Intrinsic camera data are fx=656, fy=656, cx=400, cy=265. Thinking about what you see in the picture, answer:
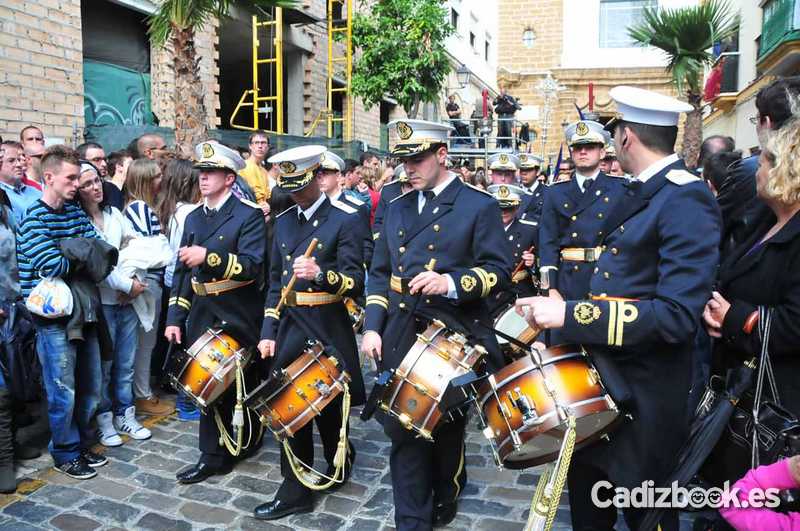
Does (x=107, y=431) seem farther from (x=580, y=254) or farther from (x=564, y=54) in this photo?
(x=564, y=54)

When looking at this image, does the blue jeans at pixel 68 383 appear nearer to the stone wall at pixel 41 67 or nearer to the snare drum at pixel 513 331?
the snare drum at pixel 513 331

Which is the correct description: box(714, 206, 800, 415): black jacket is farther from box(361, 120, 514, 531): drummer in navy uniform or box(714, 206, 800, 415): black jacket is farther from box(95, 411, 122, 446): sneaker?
box(95, 411, 122, 446): sneaker

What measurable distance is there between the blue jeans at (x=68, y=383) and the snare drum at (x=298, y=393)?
163cm

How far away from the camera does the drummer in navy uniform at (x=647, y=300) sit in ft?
8.32

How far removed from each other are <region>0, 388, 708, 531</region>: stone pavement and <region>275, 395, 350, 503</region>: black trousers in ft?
0.54

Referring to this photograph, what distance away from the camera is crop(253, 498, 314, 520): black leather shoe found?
418 centimetres

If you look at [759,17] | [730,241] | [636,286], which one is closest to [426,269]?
[636,286]

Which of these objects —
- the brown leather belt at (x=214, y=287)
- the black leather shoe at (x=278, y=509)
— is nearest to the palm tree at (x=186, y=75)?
the brown leather belt at (x=214, y=287)

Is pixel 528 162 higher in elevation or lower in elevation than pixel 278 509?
higher

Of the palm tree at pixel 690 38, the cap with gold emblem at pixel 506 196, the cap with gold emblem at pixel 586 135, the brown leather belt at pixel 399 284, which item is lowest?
the brown leather belt at pixel 399 284

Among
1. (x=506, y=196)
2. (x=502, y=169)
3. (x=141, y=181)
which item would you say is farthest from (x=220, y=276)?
(x=502, y=169)

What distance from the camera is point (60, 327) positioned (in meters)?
4.75

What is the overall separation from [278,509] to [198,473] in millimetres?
851

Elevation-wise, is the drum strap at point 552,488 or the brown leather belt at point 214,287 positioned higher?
the brown leather belt at point 214,287
